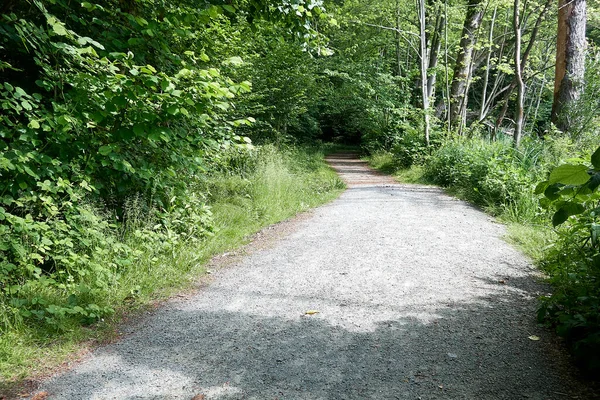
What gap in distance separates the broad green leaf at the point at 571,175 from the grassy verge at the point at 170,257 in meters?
3.34

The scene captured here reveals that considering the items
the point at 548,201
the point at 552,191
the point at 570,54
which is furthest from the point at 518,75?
the point at 552,191

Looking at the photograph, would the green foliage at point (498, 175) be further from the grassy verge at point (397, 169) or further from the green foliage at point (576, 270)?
the green foliage at point (576, 270)

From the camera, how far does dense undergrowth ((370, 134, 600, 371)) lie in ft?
7.76

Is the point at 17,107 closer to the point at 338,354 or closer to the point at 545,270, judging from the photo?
the point at 338,354

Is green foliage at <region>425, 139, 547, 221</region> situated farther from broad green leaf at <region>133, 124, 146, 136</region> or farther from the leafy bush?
broad green leaf at <region>133, 124, 146, 136</region>

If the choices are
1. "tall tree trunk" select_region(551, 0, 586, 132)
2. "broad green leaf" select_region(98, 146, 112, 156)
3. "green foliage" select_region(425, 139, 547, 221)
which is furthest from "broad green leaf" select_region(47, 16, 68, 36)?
"tall tree trunk" select_region(551, 0, 586, 132)

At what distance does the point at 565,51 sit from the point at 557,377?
8674mm

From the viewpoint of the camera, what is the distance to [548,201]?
231cm

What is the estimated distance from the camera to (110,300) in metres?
3.84

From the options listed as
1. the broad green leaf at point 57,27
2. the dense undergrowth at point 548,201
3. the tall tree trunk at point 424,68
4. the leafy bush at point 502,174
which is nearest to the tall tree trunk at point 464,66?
the tall tree trunk at point 424,68

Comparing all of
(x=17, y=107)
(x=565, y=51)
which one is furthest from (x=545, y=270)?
(x=565, y=51)

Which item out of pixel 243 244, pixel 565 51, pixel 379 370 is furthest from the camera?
pixel 565 51

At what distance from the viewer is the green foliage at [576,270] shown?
171 cm

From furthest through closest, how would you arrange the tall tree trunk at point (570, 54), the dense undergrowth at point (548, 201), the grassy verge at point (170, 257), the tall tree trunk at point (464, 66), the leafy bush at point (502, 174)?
the tall tree trunk at point (464, 66), the tall tree trunk at point (570, 54), the leafy bush at point (502, 174), the grassy verge at point (170, 257), the dense undergrowth at point (548, 201)
